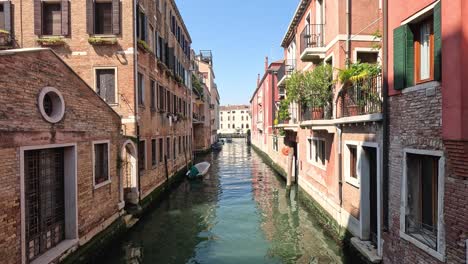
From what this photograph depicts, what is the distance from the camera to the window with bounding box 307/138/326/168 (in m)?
11.6

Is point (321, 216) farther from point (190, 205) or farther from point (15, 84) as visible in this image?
point (15, 84)

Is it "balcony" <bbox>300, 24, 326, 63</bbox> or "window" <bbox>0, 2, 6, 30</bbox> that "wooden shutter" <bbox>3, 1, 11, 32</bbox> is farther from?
"balcony" <bbox>300, 24, 326, 63</bbox>

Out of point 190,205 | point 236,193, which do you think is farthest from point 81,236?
point 236,193

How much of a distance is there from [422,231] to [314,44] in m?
8.19

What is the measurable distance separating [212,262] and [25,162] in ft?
15.4

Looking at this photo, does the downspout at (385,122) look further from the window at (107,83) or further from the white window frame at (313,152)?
the window at (107,83)

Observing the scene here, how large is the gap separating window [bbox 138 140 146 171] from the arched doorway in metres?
0.83

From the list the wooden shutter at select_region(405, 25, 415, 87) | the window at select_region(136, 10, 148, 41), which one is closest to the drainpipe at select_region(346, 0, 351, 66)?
the wooden shutter at select_region(405, 25, 415, 87)

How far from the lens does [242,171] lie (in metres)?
24.2

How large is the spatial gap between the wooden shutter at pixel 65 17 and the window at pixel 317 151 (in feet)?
33.0

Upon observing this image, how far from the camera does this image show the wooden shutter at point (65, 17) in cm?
1088

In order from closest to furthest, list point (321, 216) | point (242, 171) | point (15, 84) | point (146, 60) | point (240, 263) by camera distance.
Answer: point (15, 84)
point (240, 263)
point (321, 216)
point (146, 60)
point (242, 171)

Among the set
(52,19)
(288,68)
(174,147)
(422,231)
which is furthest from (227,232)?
(288,68)

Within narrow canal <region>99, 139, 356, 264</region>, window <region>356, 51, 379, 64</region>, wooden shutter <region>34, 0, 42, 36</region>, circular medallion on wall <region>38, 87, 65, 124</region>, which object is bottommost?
narrow canal <region>99, 139, 356, 264</region>
